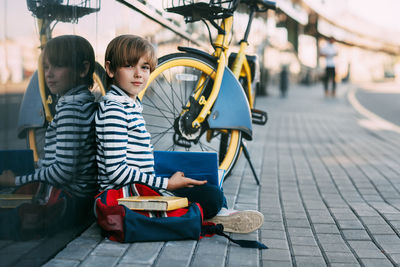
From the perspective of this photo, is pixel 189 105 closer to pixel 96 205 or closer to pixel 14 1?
pixel 96 205

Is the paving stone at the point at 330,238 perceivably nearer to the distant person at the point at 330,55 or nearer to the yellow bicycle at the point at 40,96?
the yellow bicycle at the point at 40,96

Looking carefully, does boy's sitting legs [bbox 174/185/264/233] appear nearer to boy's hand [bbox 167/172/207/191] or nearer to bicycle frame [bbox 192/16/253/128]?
boy's hand [bbox 167/172/207/191]

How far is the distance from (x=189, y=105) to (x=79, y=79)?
1092 mm

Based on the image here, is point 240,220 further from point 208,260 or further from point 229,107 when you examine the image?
point 229,107

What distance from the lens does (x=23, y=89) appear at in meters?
2.06

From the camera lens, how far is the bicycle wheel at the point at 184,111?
3.57 metres

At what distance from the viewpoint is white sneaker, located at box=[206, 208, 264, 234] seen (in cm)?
284

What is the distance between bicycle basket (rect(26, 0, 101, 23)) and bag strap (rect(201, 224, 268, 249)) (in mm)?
1364

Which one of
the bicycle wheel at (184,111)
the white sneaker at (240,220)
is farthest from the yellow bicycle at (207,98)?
the white sneaker at (240,220)

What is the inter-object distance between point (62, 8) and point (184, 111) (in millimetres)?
1317

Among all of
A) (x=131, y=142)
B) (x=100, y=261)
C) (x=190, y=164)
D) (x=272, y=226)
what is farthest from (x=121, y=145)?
(x=272, y=226)

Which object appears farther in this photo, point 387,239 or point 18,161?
point 387,239

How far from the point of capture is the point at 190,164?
3020mm

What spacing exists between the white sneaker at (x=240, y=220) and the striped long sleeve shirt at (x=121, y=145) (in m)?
0.39
